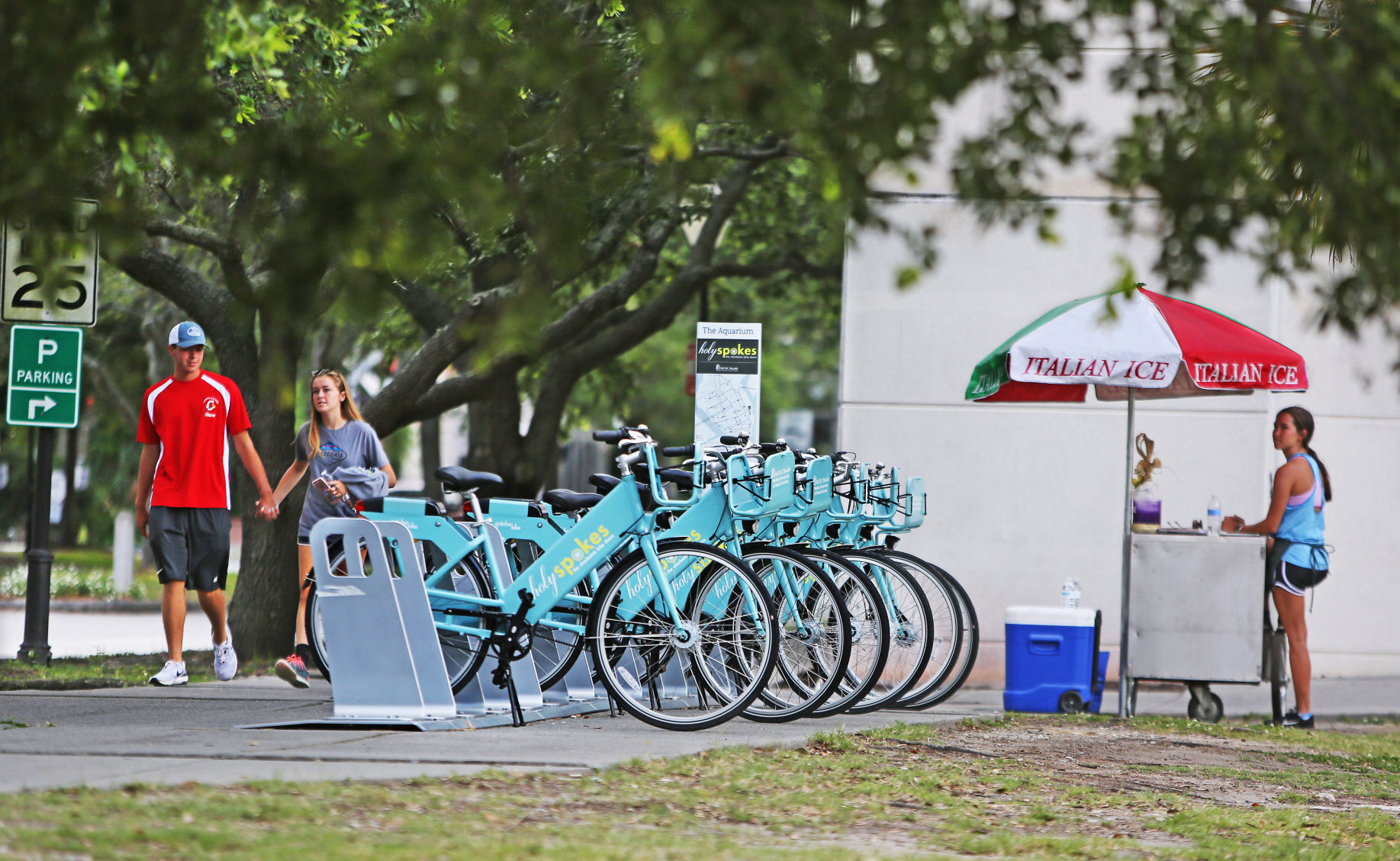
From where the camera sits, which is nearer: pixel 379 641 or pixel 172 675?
pixel 379 641

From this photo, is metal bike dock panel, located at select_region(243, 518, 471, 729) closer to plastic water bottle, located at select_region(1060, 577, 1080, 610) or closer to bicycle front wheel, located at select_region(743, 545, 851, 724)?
bicycle front wheel, located at select_region(743, 545, 851, 724)

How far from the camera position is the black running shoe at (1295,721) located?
9.61 metres

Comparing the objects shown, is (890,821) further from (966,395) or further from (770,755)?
(966,395)

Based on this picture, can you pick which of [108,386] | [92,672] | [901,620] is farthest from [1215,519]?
[108,386]

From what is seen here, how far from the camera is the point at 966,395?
1002cm

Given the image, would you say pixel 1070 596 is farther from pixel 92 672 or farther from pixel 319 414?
pixel 92 672

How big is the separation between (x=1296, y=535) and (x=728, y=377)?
3.62m

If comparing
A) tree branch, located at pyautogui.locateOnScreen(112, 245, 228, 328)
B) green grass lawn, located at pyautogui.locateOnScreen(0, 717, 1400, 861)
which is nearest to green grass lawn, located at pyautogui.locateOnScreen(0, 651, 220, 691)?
tree branch, located at pyautogui.locateOnScreen(112, 245, 228, 328)

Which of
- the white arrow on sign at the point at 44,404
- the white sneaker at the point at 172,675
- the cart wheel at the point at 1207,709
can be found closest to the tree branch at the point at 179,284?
the white arrow on sign at the point at 44,404

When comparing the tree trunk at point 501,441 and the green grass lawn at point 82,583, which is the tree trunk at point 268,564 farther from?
the green grass lawn at point 82,583

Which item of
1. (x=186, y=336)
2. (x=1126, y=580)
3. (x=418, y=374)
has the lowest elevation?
(x=1126, y=580)

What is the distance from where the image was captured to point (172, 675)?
30.1 ft

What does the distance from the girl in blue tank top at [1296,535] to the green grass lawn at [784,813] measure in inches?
84.5

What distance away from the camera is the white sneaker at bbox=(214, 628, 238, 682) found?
936 centimetres
